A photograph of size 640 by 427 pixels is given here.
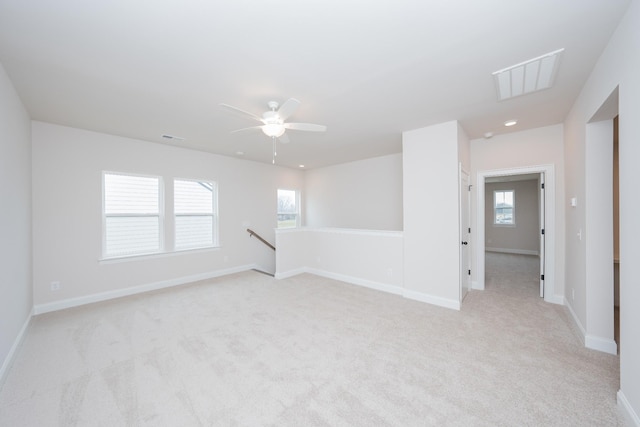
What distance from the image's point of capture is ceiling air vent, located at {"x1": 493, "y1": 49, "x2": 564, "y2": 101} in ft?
6.86

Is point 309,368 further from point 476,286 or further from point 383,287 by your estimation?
point 476,286

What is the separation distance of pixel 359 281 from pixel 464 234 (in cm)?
196

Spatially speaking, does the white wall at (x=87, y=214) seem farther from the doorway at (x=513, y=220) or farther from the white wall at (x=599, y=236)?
the doorway at (x=513, y=220)

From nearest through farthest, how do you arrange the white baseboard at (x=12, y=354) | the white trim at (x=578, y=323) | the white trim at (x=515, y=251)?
the white baseboard at (x=12, y=354), the white trim at (x=578, y=323), the white trim at (x=515, y=251)

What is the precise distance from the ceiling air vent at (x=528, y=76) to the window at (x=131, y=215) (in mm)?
5352

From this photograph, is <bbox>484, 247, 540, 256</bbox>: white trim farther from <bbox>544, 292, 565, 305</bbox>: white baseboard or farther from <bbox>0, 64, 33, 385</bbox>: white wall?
<bbox>0, 64, 33, 385</bbox>: white wall

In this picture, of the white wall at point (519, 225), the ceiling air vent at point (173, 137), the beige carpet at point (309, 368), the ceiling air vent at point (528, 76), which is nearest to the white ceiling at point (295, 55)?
the ceiling air vent at point (528, 76)

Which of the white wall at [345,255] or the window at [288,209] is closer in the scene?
the white wall at [345,255]

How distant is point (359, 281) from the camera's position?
4609 millimetres

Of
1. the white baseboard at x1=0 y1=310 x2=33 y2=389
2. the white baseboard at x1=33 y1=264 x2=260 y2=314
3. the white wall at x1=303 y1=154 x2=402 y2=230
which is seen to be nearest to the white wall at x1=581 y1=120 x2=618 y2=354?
the white wall at x1=303 y1=154 x2=402 y2=230

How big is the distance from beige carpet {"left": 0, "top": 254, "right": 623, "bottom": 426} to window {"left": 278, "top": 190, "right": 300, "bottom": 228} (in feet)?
11.5

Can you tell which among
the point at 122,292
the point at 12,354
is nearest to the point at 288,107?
the point at 12,354

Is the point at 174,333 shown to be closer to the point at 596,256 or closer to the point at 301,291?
the point at 301,291

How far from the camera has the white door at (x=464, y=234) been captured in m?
3.53
